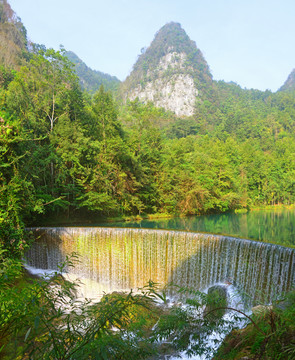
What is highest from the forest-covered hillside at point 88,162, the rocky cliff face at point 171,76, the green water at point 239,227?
the rocky cliff face at point 171,76

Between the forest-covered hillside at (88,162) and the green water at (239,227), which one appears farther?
the green water at (239,227)

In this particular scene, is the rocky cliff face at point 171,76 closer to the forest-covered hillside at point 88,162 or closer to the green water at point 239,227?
the forest-covered hillside at point 88,162

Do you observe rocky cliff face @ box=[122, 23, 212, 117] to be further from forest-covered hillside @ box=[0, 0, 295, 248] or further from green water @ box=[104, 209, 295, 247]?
green water @ box=[104, 209, 295, 247]

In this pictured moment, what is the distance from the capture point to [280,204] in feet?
129

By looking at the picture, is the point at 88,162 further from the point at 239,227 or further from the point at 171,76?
the point at 171,76

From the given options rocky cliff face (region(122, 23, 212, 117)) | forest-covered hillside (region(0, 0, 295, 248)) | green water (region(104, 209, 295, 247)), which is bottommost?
green water (region(104, 209, 295, 247))

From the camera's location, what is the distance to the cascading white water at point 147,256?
28.6 ft

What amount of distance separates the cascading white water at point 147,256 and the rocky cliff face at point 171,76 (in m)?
80.1

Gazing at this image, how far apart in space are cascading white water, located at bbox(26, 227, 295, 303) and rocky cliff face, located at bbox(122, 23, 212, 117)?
80145 mm

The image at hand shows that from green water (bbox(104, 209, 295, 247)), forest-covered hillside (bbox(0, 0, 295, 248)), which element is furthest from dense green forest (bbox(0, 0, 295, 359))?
green water (bbox(104, 209, 295, 247))

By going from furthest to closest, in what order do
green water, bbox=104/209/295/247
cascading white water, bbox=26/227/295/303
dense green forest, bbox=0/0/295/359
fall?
green water, bbox=104/209/295/247 < cascading white water, bbox=26/227/295/303 < dense green forest, bbox=0/0/295/359

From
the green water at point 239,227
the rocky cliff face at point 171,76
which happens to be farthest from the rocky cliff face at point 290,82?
the green water at point 239,227

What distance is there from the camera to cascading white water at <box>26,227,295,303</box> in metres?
8.72

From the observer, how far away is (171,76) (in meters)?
103
